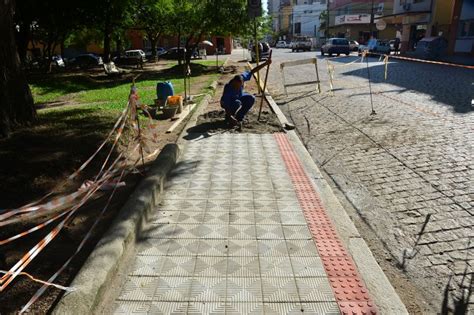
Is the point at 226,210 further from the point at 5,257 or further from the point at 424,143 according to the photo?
the point at 424,143

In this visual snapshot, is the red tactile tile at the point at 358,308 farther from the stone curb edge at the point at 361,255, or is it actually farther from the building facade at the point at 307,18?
the building facade at the point at 307,18

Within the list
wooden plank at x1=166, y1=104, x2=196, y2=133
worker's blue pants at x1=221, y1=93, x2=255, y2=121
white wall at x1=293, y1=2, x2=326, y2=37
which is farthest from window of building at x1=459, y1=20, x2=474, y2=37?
white wall at x1=293, y1=2, x2=326, y2=37

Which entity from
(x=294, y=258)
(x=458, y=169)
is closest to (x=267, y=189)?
(x=294, y=258)

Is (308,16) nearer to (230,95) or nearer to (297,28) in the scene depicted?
(297,28)

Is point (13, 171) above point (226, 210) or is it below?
above

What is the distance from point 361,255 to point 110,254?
7.89ft

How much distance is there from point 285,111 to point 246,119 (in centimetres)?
223

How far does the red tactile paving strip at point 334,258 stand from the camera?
3139mm

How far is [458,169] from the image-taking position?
595cm

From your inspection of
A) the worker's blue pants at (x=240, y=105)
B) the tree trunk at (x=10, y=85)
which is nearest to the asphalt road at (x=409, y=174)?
the worker's blue pants at (x=240, y=105)

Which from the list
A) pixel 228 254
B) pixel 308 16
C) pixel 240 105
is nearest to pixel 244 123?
pixel 240 105

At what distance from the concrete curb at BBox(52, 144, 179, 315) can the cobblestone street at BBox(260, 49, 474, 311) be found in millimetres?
2646

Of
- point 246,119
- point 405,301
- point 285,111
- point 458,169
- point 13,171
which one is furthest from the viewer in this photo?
point 285,111

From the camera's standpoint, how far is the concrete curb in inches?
114
